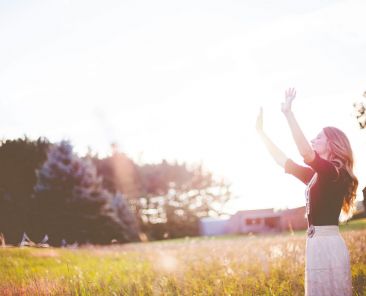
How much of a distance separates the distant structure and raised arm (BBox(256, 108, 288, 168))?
112 feet

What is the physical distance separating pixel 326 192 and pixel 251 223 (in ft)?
161

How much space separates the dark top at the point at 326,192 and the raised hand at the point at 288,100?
44cm

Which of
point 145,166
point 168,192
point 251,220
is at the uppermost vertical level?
point 145,166

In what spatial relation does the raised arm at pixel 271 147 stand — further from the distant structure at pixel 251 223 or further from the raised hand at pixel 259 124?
the distant structure at pixel 251 223

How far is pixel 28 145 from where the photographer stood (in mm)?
10203

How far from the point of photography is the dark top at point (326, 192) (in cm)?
303

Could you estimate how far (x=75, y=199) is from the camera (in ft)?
88.7

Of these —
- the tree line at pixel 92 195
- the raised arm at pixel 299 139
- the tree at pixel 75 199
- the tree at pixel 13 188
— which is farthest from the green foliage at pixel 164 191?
the raised arm at pixel 299 139

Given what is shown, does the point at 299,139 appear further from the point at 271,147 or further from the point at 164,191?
the point at 164,191

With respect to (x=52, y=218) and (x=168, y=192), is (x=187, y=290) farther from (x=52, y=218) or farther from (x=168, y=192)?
(x=168, y=192)

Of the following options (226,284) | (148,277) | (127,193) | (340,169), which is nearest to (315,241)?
(340,169)

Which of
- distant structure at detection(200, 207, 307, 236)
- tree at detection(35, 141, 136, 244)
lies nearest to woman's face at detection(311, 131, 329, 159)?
tree at detection(35, 141, 136, 244)

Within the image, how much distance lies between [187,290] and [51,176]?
23.5 m

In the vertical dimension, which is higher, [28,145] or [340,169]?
[28,145]
